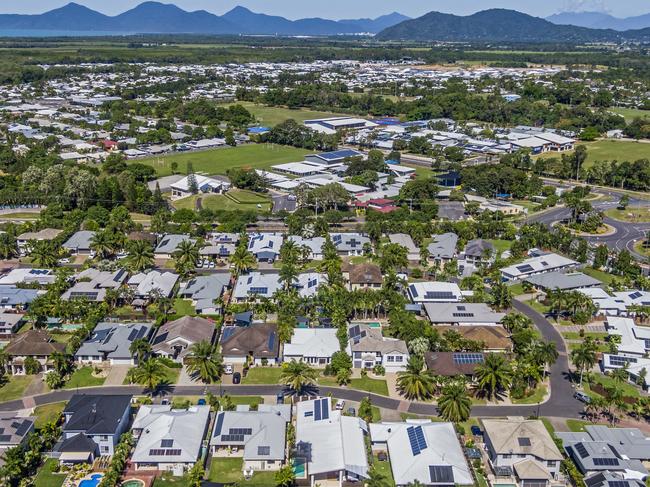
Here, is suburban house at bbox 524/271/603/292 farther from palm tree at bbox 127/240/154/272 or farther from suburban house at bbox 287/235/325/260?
palm tree at bbox 127/240/154/272

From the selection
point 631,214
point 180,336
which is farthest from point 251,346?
point 631,214

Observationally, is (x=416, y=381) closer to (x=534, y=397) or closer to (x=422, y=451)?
(x=422, y=451)

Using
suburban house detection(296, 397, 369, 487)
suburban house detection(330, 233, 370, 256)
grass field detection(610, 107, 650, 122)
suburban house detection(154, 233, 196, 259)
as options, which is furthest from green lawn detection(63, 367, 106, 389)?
grass field detection(610, 107, 650, 122)

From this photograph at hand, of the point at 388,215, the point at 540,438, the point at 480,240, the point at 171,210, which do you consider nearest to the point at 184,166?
the point at 171,210

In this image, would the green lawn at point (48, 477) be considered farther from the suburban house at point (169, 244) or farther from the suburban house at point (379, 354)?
the suburban house at point (169, 244)

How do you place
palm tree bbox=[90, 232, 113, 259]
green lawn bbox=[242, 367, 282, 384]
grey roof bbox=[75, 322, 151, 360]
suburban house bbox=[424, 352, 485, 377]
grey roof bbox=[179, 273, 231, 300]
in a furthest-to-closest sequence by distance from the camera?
palm tree bbox=[90, 232, 113, 259]
grey roof bbox=[179, 273, 231, 300]
grey roof bbox=[75, 322, 151, 360]
green lawn bbox=[242, 367, 282, 384]
suburban house bbox=[424, 352, 485, 377]

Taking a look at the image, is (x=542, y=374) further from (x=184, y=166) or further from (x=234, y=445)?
(x=184, y=166)

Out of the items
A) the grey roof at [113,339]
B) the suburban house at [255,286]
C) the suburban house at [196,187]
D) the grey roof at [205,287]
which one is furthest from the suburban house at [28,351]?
the suburban house at [196,187]
